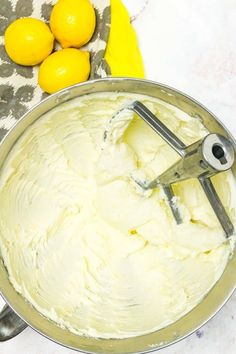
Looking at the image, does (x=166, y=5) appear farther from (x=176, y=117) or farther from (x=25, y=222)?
(x=25, y=222)

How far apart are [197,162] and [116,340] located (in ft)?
0.79

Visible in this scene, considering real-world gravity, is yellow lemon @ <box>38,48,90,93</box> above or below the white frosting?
above

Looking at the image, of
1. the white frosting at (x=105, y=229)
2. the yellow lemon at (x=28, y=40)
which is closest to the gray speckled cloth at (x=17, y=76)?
the yellow lemon at (x=28, y=40)

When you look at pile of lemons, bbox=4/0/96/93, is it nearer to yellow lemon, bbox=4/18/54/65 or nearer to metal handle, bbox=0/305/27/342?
yellow lemon, bbox=4/18/54/65

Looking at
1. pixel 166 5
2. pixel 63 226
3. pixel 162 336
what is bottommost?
pixel 162 336

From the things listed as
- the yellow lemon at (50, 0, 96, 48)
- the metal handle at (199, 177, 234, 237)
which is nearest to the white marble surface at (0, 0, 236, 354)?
the yellow lemon at (50, 0, 96, 48)

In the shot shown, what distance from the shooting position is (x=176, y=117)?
564 mm

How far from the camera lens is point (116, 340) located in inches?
23.3

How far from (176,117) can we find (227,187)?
0.09 meters

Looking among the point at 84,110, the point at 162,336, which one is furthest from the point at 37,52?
the point at 162,336

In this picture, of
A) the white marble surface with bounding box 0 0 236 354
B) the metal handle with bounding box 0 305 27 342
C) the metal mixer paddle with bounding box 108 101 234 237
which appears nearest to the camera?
Answer: the metal mixer paddle with bounding box 108 101 234 237

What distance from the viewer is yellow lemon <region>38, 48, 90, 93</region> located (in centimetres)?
67

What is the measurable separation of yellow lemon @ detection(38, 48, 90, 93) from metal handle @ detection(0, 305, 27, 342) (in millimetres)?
272

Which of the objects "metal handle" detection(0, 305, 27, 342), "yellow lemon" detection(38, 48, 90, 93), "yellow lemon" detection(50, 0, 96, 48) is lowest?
"metal handle" detection(0, 305, 27, 342)
